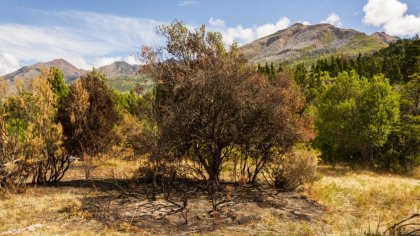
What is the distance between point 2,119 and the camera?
16312mm

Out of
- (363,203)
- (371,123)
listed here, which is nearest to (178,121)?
(363,203)

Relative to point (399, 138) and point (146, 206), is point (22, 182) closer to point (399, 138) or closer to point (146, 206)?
point (146, 206)

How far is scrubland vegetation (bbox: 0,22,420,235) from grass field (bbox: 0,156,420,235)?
46 millimetres

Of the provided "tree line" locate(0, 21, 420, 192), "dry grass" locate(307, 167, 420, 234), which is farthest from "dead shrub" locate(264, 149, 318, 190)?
"dry grass" locate(307, 167, 420, 234)

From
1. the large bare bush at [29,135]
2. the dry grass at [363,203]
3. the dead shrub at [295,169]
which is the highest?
the large bare bush at [29,135]

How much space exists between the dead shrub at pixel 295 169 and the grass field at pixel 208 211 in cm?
57

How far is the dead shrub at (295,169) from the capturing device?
1656cm

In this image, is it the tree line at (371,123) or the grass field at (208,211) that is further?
the tree line at (371,123)

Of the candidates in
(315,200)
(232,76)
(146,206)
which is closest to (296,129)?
(315,200)

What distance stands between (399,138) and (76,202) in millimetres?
24069

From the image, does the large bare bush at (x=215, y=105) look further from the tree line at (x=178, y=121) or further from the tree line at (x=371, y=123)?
the tree line at (x=371, y=123)

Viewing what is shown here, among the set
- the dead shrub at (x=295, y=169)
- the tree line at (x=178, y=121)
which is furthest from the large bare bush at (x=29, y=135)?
the dead shrub at (x=295, y=169)

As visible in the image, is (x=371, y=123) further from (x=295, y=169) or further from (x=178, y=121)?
(x=178, y=121)

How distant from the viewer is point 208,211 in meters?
12.9
